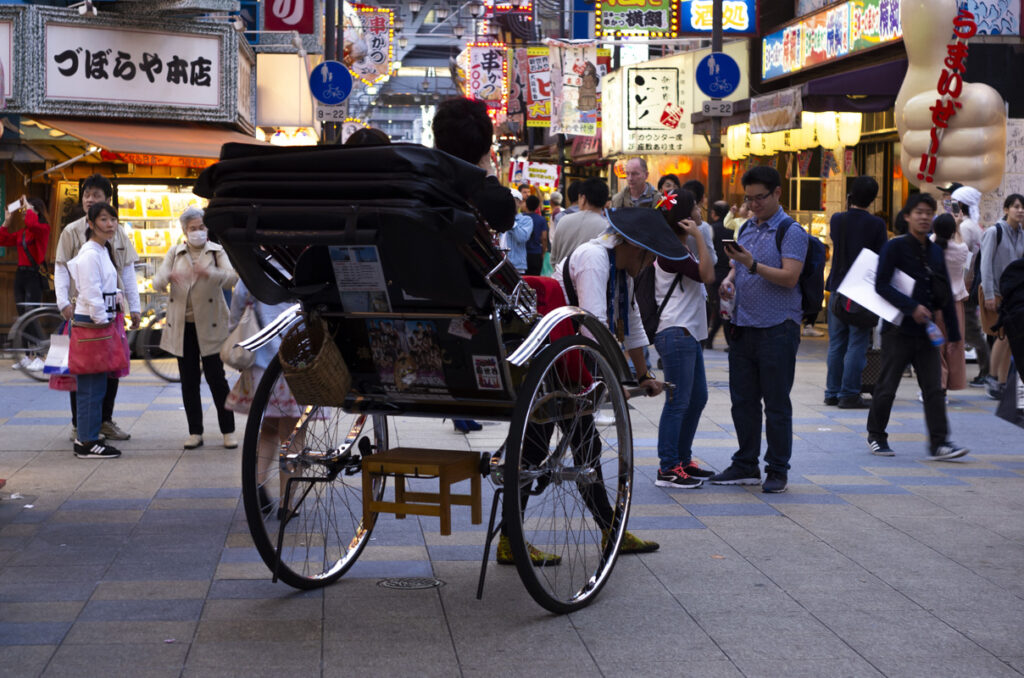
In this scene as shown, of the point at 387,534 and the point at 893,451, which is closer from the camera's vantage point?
the point at 387,534

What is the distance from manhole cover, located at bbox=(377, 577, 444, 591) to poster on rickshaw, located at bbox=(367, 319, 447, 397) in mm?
910

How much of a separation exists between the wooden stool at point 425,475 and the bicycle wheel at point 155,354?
799cm

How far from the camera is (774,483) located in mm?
7891

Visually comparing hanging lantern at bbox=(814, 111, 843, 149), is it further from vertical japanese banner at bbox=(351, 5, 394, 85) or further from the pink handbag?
vertical japanese banner at bbox=(351, 5, 394, 85)

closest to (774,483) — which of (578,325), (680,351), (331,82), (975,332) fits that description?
(680,351)

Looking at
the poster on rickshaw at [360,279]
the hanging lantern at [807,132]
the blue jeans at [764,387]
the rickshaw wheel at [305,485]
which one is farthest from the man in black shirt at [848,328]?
the poster on rickshaw at [360,279]

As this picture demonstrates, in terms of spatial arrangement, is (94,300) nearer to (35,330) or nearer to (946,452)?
(35,330)

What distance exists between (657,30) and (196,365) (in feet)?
47.7

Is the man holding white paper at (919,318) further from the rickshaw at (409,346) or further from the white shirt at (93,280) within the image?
the white shirt at (93,280)

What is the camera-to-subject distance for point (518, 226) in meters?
15.6

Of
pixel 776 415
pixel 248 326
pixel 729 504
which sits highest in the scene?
pixel 248 326

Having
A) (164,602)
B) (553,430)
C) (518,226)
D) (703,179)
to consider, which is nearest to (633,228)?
(553,430)

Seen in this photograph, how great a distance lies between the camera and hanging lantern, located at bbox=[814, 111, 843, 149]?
18.0 m

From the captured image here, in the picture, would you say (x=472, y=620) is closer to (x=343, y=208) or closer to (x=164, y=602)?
(x=164, y=602)
